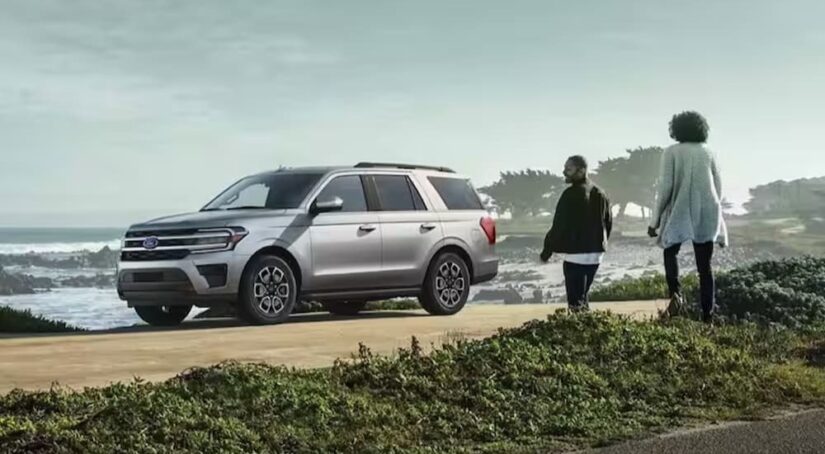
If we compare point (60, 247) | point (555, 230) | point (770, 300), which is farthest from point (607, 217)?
point (60, 247)

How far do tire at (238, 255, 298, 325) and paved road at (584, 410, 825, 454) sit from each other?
23.6 ft

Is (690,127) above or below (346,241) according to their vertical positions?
above

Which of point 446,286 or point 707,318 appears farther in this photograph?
point 446,286

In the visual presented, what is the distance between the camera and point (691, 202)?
43.4 ft

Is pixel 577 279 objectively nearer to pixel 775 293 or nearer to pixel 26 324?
pixel 775 293

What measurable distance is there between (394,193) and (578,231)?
4.19 metres

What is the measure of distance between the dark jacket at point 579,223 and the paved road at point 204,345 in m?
0.73

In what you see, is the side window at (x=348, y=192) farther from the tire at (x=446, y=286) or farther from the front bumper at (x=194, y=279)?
the front bumper at (x=194, y=279)

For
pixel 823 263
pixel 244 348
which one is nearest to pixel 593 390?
pixel 244 348

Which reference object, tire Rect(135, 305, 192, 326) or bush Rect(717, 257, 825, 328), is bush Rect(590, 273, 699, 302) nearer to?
bush Rect(717, 257, 825, 328)

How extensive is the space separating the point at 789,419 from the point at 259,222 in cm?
767

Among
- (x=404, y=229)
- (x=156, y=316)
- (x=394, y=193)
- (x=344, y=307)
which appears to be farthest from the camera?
(x=344, y=307)

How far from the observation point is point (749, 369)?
11.0 m

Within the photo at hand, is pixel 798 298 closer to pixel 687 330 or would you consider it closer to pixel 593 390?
pixel 687 330
